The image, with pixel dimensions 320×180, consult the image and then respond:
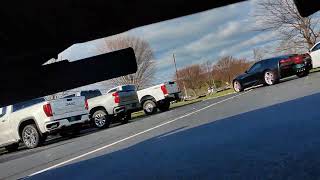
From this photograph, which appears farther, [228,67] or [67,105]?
[228,67]

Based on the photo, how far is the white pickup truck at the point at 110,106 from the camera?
749 inches

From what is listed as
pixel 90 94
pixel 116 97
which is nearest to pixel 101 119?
pixel 116 97

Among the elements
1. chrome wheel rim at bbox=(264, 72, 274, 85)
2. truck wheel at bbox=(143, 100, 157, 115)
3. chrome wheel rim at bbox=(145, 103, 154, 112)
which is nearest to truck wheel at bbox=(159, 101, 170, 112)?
truck wheel at bbox=(143, 100, 157, 115)

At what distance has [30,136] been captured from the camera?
1473 cm

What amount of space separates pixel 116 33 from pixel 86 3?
30.3 inches

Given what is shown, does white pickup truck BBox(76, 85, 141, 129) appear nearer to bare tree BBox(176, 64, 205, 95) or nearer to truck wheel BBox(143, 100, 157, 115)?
truck wheel BBox(143, 100, 157, 115)

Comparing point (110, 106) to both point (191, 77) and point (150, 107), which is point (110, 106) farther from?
point (191, 77)

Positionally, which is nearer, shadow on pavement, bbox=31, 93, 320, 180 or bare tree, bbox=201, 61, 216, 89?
shadow on pavement, bbox=31, 93, 320, 180

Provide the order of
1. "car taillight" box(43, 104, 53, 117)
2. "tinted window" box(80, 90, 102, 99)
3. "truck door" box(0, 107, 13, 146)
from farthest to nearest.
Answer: "tinted window" box(80, 90, 102, 99)
"truck door" box(0, 107, 13, 146)
"car taillight" box(43, 104, 53, 117)

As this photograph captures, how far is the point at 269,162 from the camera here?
5023 mm

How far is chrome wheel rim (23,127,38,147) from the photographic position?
47.9 feet

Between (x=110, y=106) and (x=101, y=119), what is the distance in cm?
71

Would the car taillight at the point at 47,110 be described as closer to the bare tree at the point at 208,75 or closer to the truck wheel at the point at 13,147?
the truck wheel at the point at 13,147

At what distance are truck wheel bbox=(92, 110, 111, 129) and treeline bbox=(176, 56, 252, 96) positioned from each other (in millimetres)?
39168
